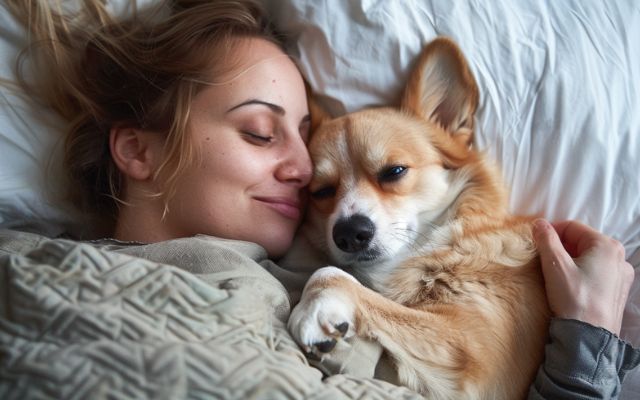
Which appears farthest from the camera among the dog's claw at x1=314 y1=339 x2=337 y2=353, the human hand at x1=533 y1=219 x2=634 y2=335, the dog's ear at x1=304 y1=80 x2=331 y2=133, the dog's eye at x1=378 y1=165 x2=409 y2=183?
the dog's ear at x1=304 y1=80 x2=331 y2=133

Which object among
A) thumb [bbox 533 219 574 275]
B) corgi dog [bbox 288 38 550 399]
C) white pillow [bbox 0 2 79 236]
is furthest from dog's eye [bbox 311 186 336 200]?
white pillow [bbox 0 2 79 236]

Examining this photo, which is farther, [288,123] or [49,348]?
[288,123]

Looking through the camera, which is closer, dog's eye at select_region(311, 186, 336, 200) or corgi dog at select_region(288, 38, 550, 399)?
corgi dog at select_region(288, 38, 550, 399)

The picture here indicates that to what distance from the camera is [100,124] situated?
5.29 ft

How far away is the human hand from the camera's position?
124 cm

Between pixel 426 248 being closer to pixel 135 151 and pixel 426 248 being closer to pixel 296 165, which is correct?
pixel 296 165

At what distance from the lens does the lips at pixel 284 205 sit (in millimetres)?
1455

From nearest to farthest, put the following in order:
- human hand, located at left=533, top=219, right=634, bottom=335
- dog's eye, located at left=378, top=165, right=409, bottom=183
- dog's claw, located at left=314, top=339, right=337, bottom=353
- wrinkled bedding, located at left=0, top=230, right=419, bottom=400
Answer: wrinkled bedding, located at left=0, top=230, right=419, bottom=400 < dog's claw, located at left=314, top=339, right=337, bottom=353 < human hand, located at left=533, top=219, right=634, bottom=335 < dog's eye, located at left=378, top=165, right=409, bottom=183

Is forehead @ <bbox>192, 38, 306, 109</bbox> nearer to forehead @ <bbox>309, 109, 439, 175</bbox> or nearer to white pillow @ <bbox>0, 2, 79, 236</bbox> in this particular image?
forehead @ <bbox>309, 109, 439, 175</bbox>

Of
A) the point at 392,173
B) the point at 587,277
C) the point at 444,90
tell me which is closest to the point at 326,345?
the point at 392,173

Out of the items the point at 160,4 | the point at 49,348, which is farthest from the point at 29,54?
the point at 49,348

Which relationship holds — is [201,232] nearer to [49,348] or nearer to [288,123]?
[288,123]

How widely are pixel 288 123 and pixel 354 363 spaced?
72 centimetres

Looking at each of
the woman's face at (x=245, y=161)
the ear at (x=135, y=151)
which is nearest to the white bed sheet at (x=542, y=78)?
the woman's face at (x=245, y=161)
